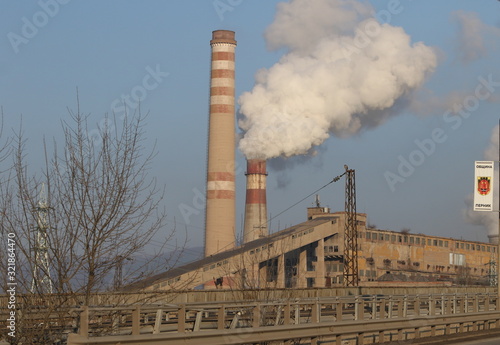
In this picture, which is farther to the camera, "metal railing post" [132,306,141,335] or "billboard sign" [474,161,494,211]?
"billboard sign" [474,161,494,211]

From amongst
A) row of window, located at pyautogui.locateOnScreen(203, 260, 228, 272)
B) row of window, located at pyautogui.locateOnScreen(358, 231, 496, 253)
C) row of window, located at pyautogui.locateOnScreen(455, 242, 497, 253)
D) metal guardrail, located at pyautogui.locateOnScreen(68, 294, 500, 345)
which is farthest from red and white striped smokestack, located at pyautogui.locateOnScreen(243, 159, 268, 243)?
metal guardrail, located at pyautogui.locateOnScreen(68, 294, 500, 345)

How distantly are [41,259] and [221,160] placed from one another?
81903 millimetres

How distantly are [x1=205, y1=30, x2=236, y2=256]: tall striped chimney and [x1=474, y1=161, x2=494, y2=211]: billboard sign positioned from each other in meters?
65.8

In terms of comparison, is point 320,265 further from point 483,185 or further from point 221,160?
point 483,185

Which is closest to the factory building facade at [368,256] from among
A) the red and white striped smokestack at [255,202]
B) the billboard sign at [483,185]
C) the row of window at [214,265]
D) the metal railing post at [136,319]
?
the row of window at [214,265]

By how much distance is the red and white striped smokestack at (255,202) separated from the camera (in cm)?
9912

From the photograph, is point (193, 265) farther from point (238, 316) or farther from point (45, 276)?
point (45, 276)

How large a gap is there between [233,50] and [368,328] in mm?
80799

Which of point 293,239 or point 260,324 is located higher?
point 293,239

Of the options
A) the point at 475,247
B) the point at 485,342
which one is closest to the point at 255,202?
the point at 475,247

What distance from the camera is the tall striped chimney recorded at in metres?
93.9

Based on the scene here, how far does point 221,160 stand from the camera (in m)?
95.4

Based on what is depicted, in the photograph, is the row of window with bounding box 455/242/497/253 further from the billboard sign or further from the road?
the road

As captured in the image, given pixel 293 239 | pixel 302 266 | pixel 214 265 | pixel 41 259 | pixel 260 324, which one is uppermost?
pixel 293 239
